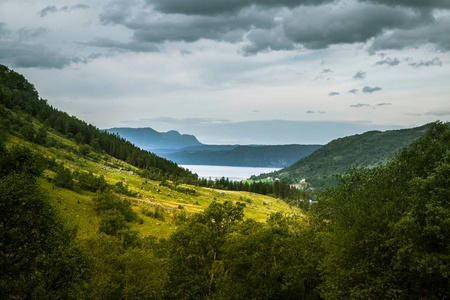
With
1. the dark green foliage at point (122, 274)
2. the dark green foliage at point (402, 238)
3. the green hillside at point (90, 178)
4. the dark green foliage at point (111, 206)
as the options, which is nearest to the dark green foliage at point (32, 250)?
the dark green foliage at point (122, 274)

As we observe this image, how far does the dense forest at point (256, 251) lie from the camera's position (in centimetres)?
1833

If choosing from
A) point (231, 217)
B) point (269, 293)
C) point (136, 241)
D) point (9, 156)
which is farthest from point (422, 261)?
point (136, 241)

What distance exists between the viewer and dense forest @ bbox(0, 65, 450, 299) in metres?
18.3

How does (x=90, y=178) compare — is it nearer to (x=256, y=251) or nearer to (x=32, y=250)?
(x=32, y=250)

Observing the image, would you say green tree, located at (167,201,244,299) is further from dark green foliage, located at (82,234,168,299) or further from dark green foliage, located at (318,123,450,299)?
dark green foliage, located at (318,123,450,299)

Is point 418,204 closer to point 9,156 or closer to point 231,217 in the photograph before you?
point 231,217

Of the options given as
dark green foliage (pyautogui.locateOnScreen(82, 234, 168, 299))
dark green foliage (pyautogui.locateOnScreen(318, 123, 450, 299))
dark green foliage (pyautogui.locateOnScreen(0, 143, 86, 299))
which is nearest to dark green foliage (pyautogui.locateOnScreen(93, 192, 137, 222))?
dark green foliage (pyautogui.locateOnScreen(82, 234, 168, 299))

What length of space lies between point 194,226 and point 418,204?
19.8m

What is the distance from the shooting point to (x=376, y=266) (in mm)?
21375

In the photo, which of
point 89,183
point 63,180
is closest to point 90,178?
point 89,183

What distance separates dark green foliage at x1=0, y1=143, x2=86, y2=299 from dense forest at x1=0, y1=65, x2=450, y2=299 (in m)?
0.07

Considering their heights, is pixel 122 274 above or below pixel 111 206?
above

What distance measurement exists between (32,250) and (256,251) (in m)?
17.4

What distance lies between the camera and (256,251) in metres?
24.5
